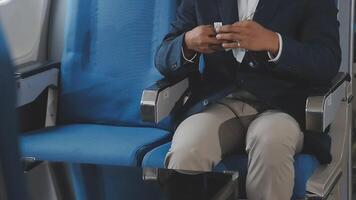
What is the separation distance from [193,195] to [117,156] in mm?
524

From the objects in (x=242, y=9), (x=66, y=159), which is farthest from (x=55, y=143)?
(x=242, y=9)

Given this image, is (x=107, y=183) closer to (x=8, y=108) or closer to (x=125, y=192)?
(x=125, y=192)

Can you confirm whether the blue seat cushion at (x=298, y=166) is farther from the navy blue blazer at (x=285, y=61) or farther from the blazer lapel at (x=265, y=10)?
the blazer lapel at (x=265, y=10)

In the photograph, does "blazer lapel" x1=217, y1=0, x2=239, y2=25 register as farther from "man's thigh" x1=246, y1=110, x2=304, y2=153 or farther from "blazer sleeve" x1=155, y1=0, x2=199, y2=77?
"man's thigh" x1=246, y1=110, x2=304, y2=153

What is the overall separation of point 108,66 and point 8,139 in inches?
69.7

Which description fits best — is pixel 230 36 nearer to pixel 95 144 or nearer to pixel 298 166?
pixel 298 166

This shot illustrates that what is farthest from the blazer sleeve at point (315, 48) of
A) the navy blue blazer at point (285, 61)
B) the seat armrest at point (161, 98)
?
the seat armrest at point (161, 98)

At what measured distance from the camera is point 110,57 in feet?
7.67

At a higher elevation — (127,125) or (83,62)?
(83,62)

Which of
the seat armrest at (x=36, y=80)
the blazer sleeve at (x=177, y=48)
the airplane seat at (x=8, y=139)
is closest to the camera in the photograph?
the airplane seat at (x=8, y=139)

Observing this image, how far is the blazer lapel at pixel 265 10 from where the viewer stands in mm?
1795

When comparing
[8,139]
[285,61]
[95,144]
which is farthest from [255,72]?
[8,139]

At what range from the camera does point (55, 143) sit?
1976mm

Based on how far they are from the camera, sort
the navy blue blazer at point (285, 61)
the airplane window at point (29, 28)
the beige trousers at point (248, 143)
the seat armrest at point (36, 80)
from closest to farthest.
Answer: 1. the beige trousers at point (248, 143)
2. the navy blue blazer at point (285, 61)
3. the seat armrest at point (36, 80)
4. the airplane window at point (29, 28)
